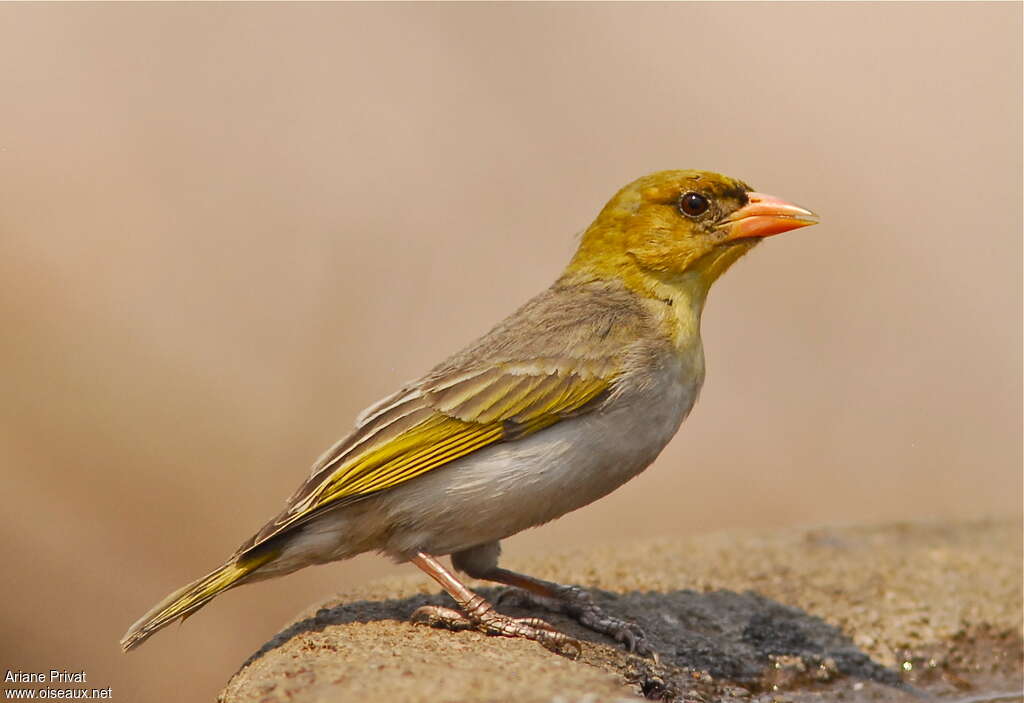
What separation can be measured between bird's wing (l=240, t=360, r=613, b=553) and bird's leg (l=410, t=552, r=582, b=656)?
0.39 meters

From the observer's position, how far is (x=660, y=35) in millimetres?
11672

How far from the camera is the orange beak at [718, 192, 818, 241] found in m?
5.55

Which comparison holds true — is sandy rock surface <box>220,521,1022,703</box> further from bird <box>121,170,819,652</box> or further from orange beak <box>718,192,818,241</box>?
orange beak <box>718,192,818,241</box>

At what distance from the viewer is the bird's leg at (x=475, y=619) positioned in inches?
191

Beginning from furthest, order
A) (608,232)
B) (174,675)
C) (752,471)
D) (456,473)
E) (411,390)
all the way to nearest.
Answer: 1. (752,471)
2. (174,675)
3. (608,232)
4. (411,390)
5. (456,473)

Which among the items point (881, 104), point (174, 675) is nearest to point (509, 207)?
point (881, 104)

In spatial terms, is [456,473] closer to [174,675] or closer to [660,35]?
[174,675]

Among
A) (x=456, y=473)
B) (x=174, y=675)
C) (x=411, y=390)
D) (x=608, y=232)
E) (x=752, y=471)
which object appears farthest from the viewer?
(x=752, y=471)

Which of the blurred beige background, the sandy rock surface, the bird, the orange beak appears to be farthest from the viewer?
the blurred beige background

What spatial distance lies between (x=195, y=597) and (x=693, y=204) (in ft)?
8.73

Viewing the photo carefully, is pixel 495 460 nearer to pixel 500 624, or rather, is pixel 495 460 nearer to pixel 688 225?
pixel 500 624

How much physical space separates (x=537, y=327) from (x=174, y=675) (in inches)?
151

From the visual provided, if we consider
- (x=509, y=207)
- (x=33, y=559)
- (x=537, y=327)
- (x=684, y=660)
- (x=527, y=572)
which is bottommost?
(x=684, y=660)

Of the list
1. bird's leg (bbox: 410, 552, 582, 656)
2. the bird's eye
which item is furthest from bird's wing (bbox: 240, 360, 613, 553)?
the bird's eye
